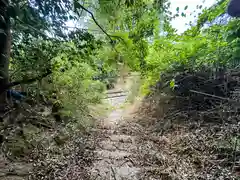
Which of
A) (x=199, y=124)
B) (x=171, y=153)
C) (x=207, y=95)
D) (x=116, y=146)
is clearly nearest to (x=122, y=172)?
(x=171, y=153)

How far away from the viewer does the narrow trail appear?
6.37 feet

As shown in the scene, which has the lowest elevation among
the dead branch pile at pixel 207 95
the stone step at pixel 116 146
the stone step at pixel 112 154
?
the stone step at pixel 112 154

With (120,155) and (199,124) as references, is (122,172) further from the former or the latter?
(199,124)

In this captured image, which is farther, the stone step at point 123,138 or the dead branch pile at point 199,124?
the stone step at point 123,138

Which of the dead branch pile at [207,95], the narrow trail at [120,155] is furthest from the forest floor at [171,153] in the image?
the dead branch pile at [207,95]

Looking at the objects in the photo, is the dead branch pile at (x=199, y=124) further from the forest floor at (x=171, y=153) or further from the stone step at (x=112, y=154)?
the stone step at (x=112, y=154)

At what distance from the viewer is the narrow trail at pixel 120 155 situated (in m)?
1.94

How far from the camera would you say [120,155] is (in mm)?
2469

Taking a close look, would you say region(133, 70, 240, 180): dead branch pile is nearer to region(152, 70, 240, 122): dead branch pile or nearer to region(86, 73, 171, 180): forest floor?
region(152, 70, 240, 122): dead branch pile

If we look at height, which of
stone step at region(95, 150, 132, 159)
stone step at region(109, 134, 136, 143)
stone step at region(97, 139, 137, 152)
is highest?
stone step at region(109, 134, 136, 143)

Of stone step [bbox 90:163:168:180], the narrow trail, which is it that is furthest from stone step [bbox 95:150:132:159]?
stone step [bbox 90:163:168:180]

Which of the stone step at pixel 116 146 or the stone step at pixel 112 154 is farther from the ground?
the stone step at pixel 116 146

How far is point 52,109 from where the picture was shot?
10.7 ft

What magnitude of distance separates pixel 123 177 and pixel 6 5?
1.86 metres
